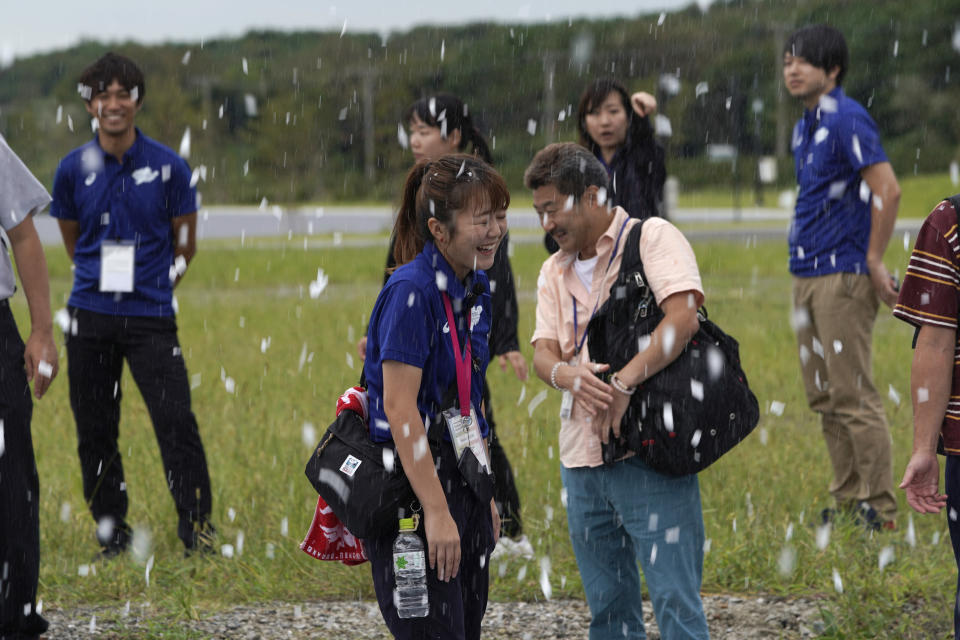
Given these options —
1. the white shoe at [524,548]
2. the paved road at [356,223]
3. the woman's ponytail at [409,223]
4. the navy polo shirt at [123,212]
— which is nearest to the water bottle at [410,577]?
the woman's ponytail at [409,223]

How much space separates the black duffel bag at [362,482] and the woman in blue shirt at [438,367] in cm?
5

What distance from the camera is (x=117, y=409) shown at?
534cm

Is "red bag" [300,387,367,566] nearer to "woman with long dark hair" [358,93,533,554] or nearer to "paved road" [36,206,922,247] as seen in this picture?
"woman with long dark hair" [358,93,533,554]

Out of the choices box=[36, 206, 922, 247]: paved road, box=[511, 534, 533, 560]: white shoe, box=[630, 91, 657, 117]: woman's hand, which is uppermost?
box=[630, 91, 657, 117]: woman's hand

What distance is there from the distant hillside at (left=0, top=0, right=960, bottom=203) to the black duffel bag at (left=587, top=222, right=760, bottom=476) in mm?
29425

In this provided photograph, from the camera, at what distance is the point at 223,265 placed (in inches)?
741

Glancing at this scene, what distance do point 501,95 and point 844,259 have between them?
4656 centimetres

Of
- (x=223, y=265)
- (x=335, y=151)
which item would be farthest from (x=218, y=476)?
(x=335, y=151)

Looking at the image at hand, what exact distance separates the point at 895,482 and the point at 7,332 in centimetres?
446

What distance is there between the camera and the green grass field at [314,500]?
4613 millimetres

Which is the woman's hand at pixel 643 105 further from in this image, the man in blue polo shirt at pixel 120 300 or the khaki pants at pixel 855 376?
the man in blue polo shirt at pixel 120 300

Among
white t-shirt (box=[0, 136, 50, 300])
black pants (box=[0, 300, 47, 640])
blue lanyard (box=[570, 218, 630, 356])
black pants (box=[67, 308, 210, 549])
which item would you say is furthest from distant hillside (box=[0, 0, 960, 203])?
blue lanyard (box=[570, 218, 630, 356])

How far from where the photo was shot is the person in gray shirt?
3.69 meters

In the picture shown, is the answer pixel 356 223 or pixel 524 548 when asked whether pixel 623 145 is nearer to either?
pixel 524 548
